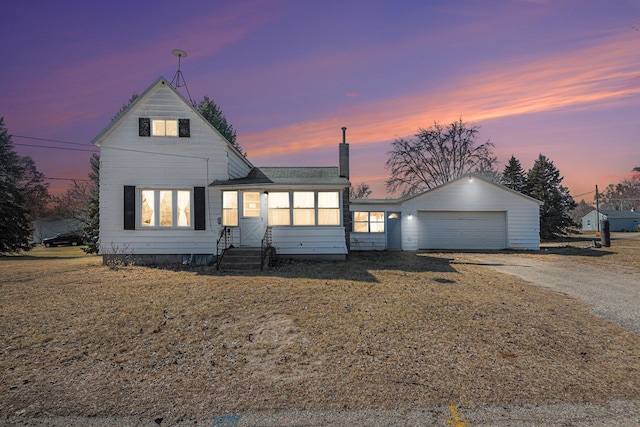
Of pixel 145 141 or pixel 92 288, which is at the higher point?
pixel 145 141

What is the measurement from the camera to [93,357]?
485cm

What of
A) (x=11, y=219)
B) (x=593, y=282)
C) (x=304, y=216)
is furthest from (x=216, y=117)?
(x=593, y=282)

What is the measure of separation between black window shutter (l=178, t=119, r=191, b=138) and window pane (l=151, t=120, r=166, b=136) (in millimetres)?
720

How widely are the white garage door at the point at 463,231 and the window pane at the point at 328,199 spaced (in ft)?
30.2

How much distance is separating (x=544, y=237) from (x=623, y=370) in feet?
108

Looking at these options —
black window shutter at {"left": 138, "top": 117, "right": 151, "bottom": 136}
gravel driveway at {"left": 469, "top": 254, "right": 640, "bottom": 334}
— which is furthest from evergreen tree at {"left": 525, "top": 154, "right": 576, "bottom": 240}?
black window shutter at {"left": 138, "top": 117, "right": 151, "bottom": 136}

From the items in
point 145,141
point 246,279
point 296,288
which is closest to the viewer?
point 296,288

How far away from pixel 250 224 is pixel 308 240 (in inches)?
104

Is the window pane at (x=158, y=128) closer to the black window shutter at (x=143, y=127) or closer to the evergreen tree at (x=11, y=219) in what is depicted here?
the black window shutter at (x=143, y=127)

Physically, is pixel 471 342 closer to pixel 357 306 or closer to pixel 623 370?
pixel 623 370

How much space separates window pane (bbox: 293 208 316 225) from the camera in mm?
14258

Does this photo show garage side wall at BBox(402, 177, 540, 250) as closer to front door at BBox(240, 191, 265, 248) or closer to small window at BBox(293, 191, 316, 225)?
small window at BBox(293, 191, 316, 225)

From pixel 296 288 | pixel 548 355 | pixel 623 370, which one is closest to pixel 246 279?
pixel 296 288

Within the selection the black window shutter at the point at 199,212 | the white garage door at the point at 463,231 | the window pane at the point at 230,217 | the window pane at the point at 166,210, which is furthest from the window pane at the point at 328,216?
the white garage door at the point at 463,231
